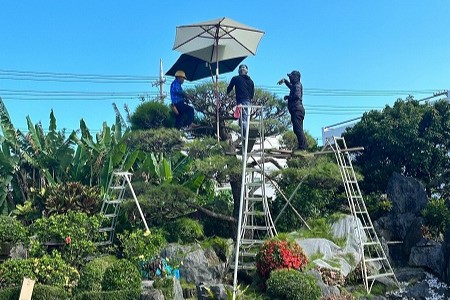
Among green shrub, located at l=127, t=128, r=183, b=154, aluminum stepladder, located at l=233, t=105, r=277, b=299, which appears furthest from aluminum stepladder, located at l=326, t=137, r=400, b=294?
green shrub, located at l=127, t=128, r=183, b=154

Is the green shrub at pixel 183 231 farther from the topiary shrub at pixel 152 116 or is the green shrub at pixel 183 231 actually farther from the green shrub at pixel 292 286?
the green shrub at pixel 292 286

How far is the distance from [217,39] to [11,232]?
560 centimetres

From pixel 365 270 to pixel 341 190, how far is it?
13.7 ft

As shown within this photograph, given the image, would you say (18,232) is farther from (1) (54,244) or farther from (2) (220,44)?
→ (2) (220,44)

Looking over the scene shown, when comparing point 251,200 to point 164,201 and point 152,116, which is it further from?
point 152,116

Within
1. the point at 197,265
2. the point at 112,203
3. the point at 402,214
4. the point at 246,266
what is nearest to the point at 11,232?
the point at 112,203

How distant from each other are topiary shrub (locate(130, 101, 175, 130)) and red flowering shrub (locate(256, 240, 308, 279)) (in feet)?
13.6

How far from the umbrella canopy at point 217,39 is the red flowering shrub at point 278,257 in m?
4.29

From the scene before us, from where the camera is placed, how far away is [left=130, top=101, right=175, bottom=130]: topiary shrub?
11.5 meters

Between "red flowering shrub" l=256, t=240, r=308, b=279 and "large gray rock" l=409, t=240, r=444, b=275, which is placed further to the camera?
"large gray rock" l=409, t=240, r=444, b=275

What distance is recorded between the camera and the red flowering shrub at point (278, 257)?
843 centimetres

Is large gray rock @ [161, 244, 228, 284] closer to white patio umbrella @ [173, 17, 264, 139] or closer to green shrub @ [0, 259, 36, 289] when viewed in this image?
green shrub @ [0, 259, 36, 289]

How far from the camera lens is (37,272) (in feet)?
27.8

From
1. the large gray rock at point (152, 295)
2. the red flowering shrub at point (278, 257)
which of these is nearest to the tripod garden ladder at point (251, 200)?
the red flowering shrub at point (278, 257)
